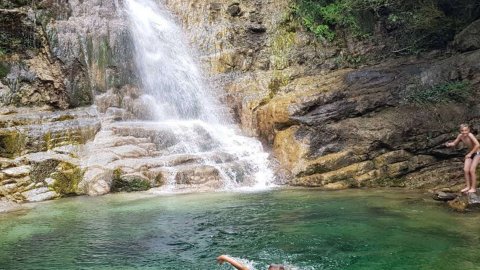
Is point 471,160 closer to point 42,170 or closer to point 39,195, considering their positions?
point 39,195

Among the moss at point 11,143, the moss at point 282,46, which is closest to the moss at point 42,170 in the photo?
the moss at point 11,143

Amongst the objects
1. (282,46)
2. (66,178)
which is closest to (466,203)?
(66,178)

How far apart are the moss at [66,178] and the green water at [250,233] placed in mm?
1513

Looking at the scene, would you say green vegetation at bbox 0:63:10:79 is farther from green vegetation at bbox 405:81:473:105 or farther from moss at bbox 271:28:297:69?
green vegetation at bbox 405:81:473:105

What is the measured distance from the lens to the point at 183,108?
17922 mm

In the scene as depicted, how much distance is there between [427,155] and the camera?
12.6m

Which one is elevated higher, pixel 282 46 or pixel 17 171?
pixel 282 46

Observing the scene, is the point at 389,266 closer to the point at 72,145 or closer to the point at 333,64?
the point at 72,145

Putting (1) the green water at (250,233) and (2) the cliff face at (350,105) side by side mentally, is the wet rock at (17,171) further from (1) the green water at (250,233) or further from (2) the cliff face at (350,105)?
(2) the cliff face at (350,105)

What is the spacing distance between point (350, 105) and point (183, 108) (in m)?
7.08

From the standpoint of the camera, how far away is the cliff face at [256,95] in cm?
1266

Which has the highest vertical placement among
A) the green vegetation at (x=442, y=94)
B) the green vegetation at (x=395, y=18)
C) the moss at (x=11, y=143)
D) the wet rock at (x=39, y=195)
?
the green vegetation at (x=395, y=18)

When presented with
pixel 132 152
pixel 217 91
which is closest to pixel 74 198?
pixel 132 152

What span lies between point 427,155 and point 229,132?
709 centimetres
